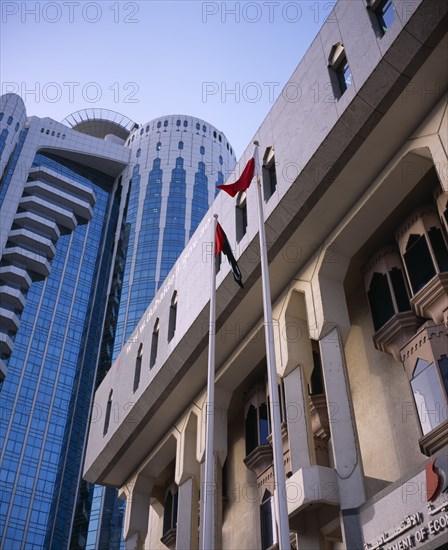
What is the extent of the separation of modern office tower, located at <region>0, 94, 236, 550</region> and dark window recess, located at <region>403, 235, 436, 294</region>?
2404 inches

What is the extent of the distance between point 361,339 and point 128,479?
1401 centimetres

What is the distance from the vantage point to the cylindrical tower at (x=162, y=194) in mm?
86312

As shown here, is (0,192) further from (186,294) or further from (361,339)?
(361,339)

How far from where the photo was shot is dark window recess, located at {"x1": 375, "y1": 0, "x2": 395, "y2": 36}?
15783mm

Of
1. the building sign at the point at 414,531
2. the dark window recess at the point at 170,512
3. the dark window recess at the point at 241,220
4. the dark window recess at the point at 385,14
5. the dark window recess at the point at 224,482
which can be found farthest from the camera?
the dark window recess at the point at 170,512

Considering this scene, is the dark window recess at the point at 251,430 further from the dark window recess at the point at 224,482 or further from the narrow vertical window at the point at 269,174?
the narrow vertical window at the point at 269,174

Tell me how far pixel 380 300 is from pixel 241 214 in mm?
5777

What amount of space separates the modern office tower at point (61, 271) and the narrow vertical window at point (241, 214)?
185 feet

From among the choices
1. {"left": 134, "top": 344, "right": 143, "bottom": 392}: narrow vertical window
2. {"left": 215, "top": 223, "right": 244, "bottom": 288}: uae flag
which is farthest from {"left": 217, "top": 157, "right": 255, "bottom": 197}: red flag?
{"left": 134, "top": 344, "right": 143, "bottom": 392}: narrow vertical window

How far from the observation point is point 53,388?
3167 inches

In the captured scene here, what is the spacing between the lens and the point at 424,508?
12742 mm

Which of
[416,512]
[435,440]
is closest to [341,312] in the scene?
[435,440]

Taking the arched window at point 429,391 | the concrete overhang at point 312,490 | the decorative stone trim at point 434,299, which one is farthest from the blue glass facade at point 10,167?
the arched window at point 429,391

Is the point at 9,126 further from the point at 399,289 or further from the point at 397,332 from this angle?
the point at 397,332
